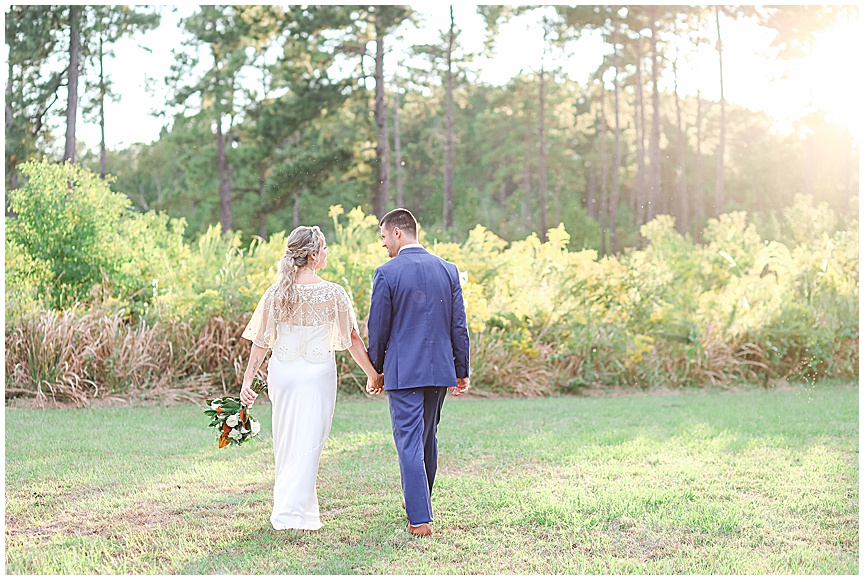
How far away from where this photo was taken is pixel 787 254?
12.9 meters

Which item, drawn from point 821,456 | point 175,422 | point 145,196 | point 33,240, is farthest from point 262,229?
point 821,456

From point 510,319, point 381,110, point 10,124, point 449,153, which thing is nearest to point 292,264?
point 510,319

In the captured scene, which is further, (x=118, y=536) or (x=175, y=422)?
(x=175, y=422)

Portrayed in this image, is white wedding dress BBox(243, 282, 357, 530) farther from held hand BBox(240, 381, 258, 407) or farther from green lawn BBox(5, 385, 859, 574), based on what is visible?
green lawn BBox(5, 385, 859, 574)

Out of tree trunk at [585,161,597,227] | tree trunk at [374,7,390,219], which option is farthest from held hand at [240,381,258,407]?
tree trunk at [585,161,597,227]

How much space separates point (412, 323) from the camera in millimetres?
4328

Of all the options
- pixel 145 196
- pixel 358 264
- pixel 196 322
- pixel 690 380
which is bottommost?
pixel 690 380

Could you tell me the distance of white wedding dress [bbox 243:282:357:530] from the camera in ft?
14.1

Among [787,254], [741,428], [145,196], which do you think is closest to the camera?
[741,428]

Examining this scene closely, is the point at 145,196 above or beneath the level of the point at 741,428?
above

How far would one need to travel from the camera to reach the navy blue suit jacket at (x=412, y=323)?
168 inches

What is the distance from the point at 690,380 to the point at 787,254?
12.5 ft

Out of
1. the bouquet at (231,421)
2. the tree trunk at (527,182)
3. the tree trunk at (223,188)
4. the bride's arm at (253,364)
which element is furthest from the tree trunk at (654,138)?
the bride's arm at (253,364)

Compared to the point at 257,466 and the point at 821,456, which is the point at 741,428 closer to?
the point at 821,456
